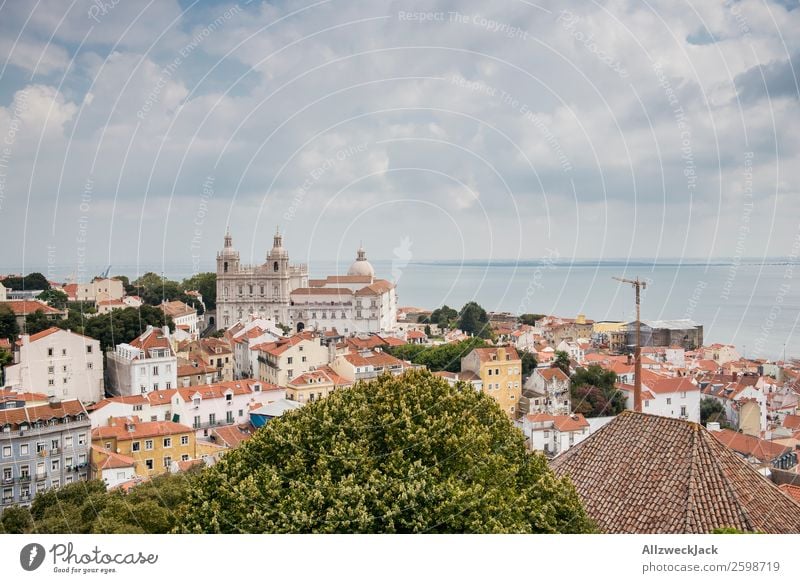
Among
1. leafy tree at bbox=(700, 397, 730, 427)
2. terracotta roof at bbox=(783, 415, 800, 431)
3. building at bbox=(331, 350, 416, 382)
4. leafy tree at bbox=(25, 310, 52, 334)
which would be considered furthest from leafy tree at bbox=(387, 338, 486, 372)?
leafy tree at bbox=(25, 310, 52, 334)

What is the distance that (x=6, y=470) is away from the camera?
5234 millimetres

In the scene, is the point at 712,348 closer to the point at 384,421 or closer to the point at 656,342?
the point at 656,342

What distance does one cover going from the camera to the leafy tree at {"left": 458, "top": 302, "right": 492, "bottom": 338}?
12.4 meters

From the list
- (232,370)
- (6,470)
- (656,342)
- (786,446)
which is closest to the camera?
(6,470)

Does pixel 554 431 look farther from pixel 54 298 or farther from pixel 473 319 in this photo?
pixel 54 298

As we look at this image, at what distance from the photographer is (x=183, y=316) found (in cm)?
1384

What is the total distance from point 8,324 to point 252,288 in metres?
7.04

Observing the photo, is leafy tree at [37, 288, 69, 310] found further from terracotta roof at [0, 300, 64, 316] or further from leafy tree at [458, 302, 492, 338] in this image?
leafy tree at [458, 302, 492, 338]

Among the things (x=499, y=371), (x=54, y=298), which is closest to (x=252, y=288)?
(x=54, y=298)

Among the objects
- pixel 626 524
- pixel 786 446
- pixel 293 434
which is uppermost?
pixel 293 434

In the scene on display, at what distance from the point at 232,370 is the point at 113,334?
1.74 m

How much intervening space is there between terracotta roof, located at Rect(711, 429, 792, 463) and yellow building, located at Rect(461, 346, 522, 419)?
228 cm

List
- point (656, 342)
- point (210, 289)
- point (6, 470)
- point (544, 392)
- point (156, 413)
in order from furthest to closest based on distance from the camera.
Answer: point (210, 289), point (656, 342), point (544, 392), point (156, 413), point (6, 470)
